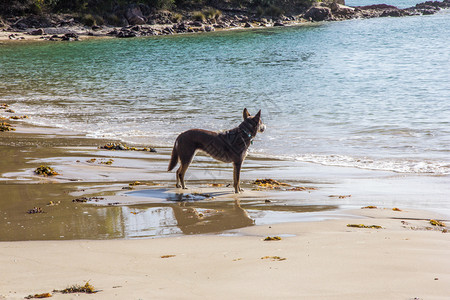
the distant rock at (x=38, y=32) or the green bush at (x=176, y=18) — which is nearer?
the distant rock at (x=38, y=32)

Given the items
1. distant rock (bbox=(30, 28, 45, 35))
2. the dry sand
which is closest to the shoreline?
the dry sand

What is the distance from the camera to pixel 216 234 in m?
5.25

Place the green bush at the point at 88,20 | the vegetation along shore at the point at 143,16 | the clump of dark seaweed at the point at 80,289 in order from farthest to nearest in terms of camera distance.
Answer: the green bush at the point at 88,20 < the vegetation along shore at the point at 143,16 < the clump of dark seaweed at the point at 80,289

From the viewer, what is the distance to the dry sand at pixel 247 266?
3615mm

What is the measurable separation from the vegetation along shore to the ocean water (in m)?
11.9

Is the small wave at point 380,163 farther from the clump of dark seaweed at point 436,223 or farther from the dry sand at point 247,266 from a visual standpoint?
the dry sand at point 247,266

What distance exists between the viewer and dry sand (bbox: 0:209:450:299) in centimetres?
362

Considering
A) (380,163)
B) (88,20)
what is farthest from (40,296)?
(88,20)

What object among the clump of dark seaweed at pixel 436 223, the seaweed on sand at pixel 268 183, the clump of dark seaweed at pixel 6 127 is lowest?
the seaweed on sand at pixel 268 183

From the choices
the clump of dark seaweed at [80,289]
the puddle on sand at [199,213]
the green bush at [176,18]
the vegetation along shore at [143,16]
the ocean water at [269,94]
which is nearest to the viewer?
the clump of dark seaweed at [80,289]

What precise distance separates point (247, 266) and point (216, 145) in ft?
11.7

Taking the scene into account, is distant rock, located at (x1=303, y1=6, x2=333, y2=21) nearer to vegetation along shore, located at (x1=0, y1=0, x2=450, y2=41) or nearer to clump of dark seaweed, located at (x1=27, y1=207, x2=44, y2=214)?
vegetation along shore, located at (x1=0, y1=0, x2=450, y2=41)

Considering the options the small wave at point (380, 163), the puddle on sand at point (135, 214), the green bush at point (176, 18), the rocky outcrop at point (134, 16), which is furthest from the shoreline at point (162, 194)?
the green bush at point (176, 18)

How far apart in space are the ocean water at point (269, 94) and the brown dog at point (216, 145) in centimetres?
270
